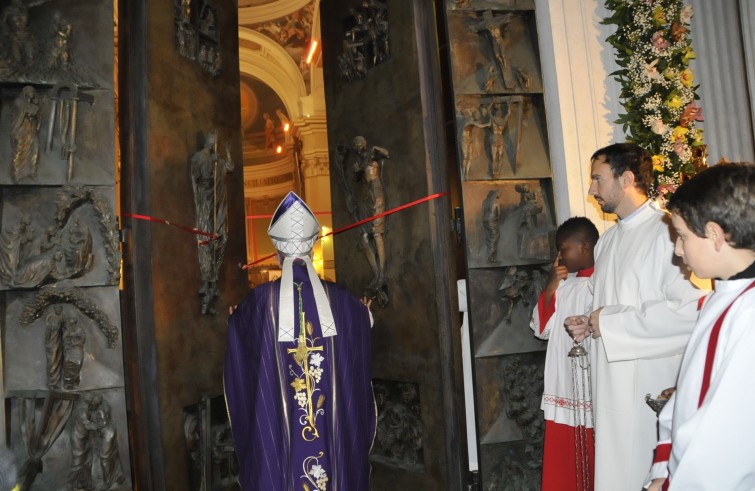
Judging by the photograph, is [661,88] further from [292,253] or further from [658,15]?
[292,253]

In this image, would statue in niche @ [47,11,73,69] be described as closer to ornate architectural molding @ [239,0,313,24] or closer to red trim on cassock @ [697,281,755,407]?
red trim on cassock @ [697,281,755,407]

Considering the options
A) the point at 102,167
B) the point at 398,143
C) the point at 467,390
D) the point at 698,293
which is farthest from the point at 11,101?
the point at 698,293

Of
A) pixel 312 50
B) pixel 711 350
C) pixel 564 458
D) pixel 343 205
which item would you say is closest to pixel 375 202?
pixel 343 205

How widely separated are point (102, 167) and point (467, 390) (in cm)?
291

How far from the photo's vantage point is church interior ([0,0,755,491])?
3807mm

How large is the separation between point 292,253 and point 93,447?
1.62 m

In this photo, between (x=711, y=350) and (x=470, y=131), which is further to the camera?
(x=470, y=131)

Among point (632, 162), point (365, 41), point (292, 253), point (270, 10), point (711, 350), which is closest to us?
point (711, 350)

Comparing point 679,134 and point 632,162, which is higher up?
point 679,134

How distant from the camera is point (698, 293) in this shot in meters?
3.09

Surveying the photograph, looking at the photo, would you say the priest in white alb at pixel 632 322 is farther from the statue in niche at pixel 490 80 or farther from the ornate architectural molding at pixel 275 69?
the ornate architectural molding at pixel 275 69

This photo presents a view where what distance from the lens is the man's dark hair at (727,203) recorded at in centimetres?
199

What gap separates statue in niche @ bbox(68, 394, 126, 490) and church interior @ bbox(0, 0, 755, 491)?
0.01 meters

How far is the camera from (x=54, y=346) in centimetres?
375
